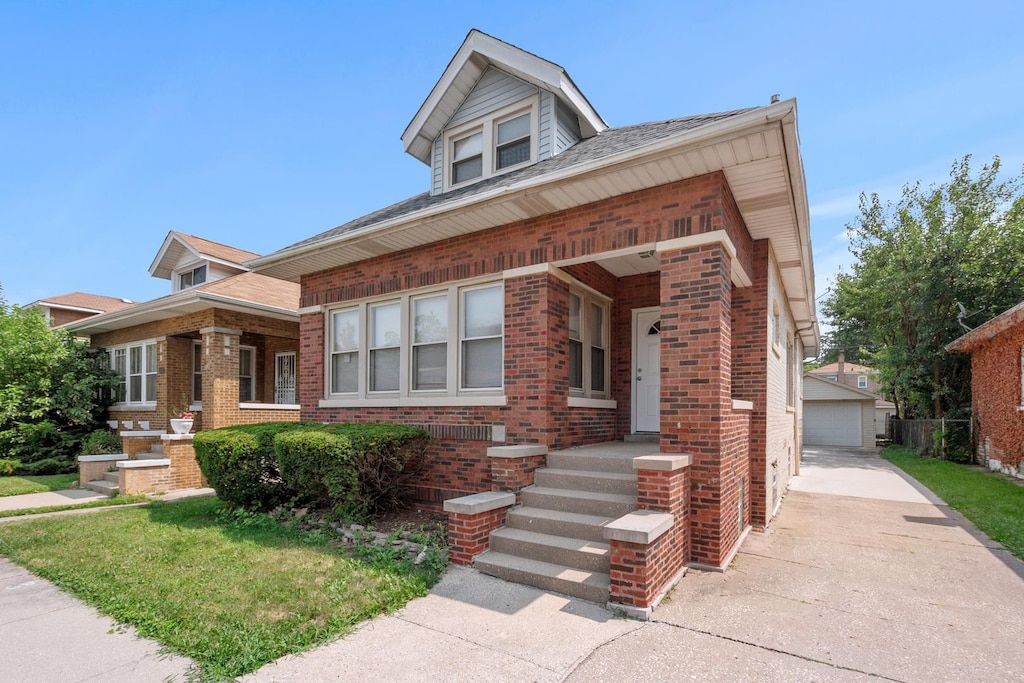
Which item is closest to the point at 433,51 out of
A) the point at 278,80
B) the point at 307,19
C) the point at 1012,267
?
the point at 307,19

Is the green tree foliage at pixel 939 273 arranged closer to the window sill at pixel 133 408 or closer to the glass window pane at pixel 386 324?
the glass window pane at pixel 386 324

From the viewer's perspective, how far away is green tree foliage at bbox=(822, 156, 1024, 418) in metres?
17.8

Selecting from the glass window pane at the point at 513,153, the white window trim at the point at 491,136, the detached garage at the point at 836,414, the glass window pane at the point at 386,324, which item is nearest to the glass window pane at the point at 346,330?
the glass window pane at the point at 386,324

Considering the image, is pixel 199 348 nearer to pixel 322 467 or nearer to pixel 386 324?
pixel 386 324

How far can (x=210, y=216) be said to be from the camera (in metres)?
20.0

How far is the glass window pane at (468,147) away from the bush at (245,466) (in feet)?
16.6

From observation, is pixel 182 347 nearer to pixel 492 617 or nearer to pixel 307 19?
pixel 307 19

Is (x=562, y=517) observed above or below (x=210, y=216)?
below

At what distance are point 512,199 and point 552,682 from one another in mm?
4761

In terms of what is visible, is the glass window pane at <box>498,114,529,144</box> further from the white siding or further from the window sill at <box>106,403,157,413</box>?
the window sill at <box>106,403,157,413</box>

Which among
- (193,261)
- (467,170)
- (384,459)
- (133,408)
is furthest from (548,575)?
(193,261)

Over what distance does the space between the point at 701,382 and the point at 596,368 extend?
268 cm

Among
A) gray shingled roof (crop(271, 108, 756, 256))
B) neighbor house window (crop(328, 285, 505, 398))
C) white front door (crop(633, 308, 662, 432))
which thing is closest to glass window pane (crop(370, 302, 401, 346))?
neighbor house window (crop(328, 285, 505, 398))

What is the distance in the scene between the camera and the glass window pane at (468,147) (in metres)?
8.42
